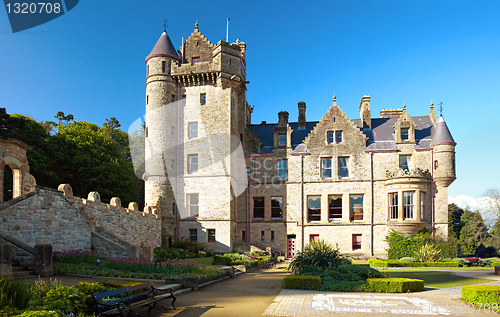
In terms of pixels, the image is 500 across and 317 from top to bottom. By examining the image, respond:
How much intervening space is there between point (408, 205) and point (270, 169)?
12539mm

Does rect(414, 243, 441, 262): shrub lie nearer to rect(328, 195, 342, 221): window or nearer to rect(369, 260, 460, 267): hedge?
rect(369, 260, 460, 267): hedge

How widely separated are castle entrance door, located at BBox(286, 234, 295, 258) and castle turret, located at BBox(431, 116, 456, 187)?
44.6 ft

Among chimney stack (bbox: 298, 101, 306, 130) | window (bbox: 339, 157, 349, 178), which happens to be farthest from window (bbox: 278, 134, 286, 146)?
window (bbox: 339, 157, 349, 178)

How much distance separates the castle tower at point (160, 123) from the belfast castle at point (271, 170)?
9 cm

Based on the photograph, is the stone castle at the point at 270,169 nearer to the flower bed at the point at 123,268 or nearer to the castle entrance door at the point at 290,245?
the castle entrance door at the point at 290,245

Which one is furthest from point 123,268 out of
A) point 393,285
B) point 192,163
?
point 192,163

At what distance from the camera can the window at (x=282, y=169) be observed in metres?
36.8

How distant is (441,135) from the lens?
3391 centimetres

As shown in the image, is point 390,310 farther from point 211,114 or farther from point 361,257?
point 211,114

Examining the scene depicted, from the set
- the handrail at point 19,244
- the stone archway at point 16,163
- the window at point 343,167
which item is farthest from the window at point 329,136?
the handrail at point 19,244

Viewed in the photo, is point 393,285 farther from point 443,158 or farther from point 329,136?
point 329,136

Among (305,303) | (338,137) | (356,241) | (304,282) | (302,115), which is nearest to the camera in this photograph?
(305,303)

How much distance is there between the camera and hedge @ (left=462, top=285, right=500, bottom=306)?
440 inches

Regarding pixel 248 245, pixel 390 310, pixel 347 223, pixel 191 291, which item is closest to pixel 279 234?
pixel 248 245
